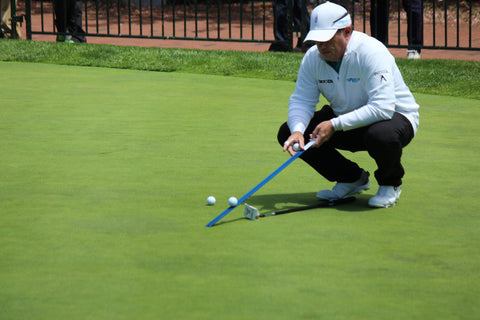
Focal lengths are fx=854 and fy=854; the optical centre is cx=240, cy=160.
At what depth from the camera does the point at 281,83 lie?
356 inches

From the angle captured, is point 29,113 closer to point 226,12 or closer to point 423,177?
point 423,177

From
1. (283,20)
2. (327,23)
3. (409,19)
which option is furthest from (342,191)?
(283,20)

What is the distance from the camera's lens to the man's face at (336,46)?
4.09 metres

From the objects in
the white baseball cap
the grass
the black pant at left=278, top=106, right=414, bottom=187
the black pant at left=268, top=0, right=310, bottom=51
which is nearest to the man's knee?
the black pant at left=278, top=106, right=414, bottom=187

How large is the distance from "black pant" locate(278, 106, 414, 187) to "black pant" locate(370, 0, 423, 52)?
238 inches

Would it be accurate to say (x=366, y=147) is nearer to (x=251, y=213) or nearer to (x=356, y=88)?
(x=356, y=88)

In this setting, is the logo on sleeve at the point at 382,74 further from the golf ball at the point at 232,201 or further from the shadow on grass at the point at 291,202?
the golf ball at the point at 232,201

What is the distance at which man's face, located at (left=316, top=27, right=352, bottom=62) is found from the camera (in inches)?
161

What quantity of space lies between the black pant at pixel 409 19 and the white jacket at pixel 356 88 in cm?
611

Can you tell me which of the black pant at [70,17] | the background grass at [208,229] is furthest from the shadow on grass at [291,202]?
the black pant at [70,17]

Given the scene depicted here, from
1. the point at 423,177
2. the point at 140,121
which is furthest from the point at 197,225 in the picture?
the point at 140,121

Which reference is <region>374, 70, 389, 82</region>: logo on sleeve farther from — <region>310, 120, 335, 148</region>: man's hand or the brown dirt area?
the brown dirt area

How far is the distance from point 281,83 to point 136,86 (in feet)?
5.03

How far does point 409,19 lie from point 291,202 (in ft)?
21.4
